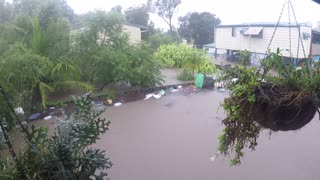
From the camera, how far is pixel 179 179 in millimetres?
3500

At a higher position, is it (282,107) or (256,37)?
(282,107)

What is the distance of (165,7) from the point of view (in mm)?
18406

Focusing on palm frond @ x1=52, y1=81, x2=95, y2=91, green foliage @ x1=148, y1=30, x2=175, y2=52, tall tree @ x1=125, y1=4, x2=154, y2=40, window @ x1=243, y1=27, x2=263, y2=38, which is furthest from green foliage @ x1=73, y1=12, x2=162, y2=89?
tall tree @ x1=125, y1=4, x2=154, y2=40

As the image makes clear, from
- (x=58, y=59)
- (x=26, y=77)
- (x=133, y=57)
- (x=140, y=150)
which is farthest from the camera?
(x=133, y=57)

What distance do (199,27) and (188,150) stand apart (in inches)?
560

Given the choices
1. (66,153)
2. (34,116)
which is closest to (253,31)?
(34,116)

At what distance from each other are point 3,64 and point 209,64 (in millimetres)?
6355

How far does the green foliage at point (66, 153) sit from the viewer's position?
6.31 feet

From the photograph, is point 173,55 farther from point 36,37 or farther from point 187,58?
point 36,37

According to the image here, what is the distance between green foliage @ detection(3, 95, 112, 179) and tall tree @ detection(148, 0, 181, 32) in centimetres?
1668

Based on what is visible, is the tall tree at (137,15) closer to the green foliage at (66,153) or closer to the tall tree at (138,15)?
the tall tree at (138,15)

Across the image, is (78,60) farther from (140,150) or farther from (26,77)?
(140,150)

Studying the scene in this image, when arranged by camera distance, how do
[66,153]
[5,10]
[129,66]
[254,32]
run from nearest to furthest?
[66,153] → [129,66] → [5,10] → [254,32]

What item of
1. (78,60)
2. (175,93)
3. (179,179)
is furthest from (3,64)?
(175,93)
